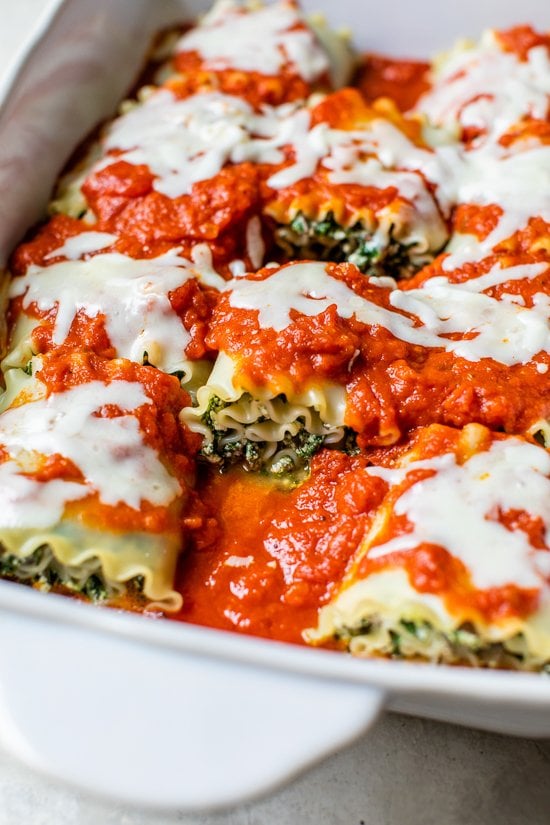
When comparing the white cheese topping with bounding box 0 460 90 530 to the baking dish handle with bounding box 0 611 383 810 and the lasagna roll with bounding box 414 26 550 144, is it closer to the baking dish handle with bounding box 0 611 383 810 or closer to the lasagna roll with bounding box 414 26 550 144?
the baking dish handle with bounding box 0 611 383 810

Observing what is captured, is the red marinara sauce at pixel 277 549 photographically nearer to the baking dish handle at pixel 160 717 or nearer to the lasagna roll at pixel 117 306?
the lasagna roll at pixel 117 306

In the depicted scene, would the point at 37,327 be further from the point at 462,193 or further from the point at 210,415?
the point at 462,193

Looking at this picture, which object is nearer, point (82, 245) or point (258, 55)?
point (82, 245)

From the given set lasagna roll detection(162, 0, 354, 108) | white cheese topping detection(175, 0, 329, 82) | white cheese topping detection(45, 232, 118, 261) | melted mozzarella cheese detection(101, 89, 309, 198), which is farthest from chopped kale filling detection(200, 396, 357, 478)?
white cheese topping detection(175, 0, 329, 82)

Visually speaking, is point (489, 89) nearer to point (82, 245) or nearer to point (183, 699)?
point (82, 245)

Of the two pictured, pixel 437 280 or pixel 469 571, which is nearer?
pixel 469 571

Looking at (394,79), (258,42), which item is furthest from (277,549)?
(394,79)

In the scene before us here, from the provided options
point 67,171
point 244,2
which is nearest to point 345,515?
point 67,171
